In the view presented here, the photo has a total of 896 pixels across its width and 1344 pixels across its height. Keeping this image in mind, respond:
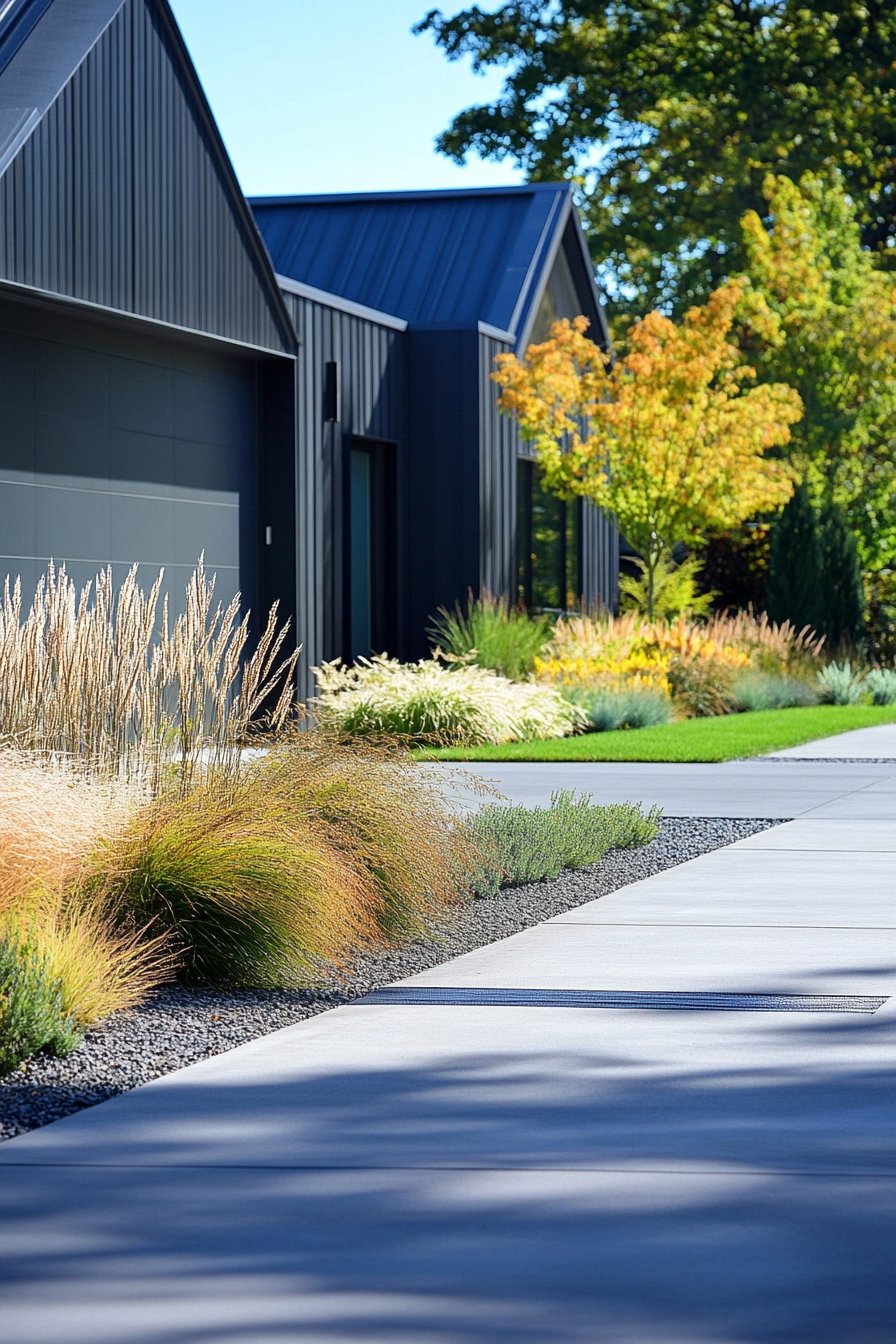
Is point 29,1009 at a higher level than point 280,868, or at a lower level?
lower

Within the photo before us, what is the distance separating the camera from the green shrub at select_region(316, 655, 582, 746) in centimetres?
1892

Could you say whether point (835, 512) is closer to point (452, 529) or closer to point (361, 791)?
point (452, 529)

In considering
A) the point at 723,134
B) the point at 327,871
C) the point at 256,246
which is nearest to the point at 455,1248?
the point at 327,871

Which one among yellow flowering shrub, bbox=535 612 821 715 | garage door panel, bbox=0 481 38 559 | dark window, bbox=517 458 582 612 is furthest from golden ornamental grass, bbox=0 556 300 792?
dark window, bbox=517 458 582 612

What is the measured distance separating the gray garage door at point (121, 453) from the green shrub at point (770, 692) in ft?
21.2

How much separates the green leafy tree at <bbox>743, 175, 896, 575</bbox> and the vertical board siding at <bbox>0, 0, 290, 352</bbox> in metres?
14.0

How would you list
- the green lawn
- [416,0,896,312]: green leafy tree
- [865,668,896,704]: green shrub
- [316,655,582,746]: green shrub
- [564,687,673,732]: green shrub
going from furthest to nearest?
[416,0,896,312]: green leafy tree < [865,668,896,704]: green shrub < [564,687,673,732]: green shrub < [316,655,582,746]: green shrub < the green lawn

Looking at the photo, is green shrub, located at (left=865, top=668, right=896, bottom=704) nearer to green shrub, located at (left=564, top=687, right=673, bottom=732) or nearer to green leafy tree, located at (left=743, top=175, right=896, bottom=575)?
green leafy tree, located at (left=743, top=175, right=896, bottom=575)

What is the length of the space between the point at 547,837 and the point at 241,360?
1075cm

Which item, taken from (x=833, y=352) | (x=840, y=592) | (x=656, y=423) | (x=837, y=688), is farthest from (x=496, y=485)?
(x=833, y=352)

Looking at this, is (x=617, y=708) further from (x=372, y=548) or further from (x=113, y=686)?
(x=113, y=686)

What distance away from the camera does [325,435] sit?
70.9ft

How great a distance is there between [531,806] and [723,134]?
107ft

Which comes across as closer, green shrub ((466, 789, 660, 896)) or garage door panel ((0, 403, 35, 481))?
green shrub ((466, 789, 660, 896))
